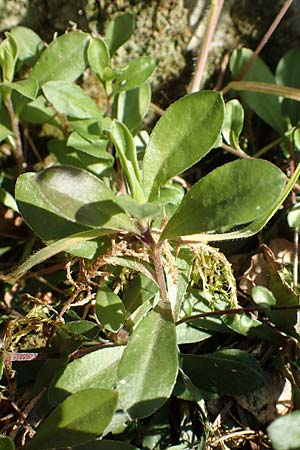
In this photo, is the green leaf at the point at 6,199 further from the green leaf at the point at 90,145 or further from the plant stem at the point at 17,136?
the green leaf at the point at 90,145

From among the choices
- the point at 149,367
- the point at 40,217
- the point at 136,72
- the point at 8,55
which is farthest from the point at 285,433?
the point at 8,55

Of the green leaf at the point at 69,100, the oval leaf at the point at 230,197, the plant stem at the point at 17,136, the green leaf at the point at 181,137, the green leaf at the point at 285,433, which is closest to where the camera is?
the green leaf at the point at 285,433

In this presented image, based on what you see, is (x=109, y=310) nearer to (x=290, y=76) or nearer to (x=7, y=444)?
(x=7, y=444)

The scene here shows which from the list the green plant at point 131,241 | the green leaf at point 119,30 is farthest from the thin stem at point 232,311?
the green leaf at point 119,30

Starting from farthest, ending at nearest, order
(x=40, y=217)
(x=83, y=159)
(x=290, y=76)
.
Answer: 1. (x=290, y=76)
2. (x=83, y=159)
3. (x=40, y=217)

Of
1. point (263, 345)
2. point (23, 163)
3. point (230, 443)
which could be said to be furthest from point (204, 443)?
point (23, 163)

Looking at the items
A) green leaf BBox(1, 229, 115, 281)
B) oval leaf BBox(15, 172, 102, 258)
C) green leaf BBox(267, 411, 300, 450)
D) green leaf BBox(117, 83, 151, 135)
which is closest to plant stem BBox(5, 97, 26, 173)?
green leaf BBox(117, 83, 151, 135)

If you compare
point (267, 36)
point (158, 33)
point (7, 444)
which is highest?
point (267, 36)

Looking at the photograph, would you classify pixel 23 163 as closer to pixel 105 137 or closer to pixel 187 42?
pixel 105 137
